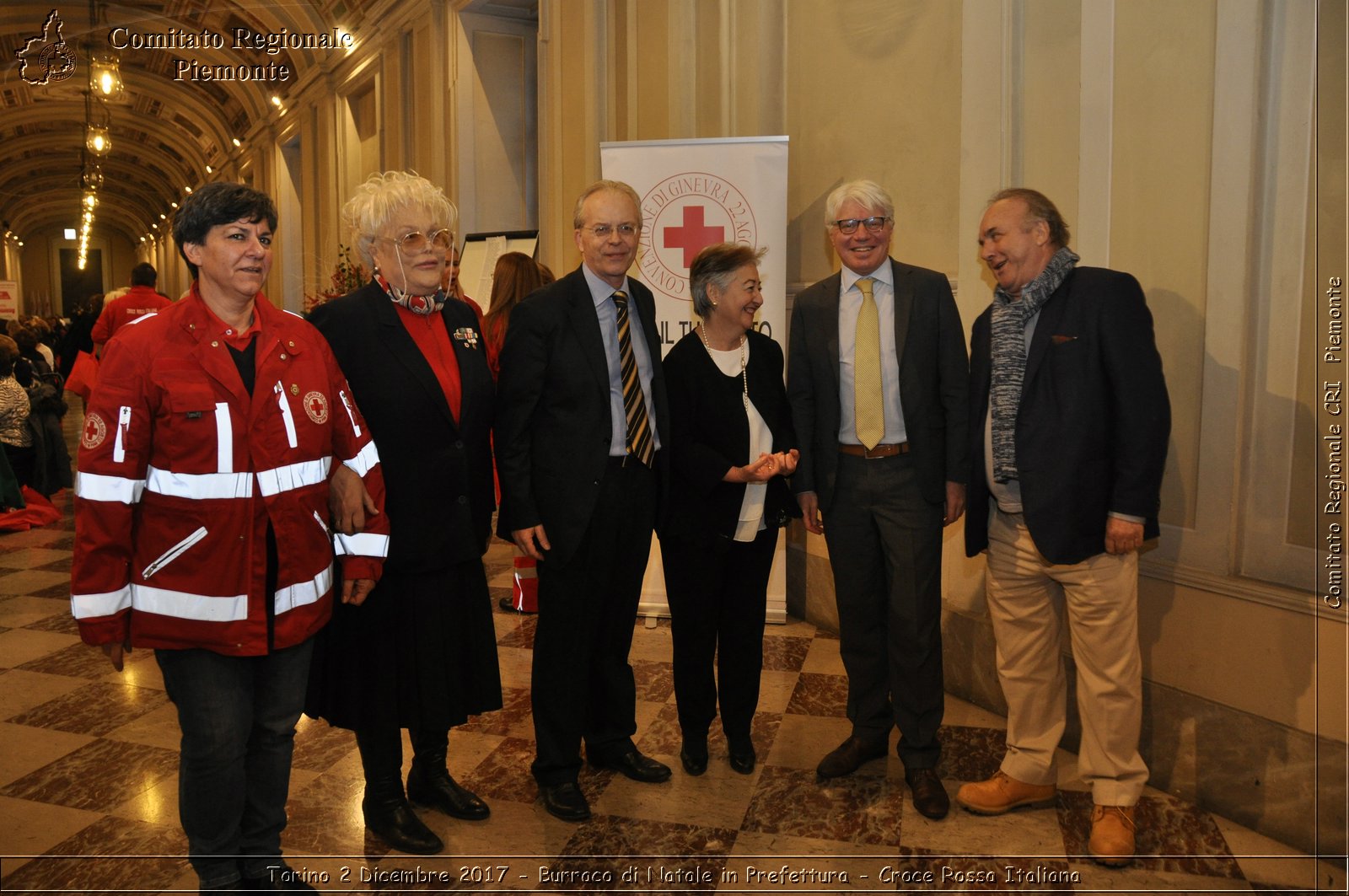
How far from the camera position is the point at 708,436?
8.63 ft

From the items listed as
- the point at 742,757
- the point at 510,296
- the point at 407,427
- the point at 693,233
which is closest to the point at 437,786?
the point at 742,757

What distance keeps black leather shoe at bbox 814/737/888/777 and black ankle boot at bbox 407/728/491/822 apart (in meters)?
0.97

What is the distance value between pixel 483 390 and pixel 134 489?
832 mm

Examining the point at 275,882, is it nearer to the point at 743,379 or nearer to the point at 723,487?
the point at 723,487

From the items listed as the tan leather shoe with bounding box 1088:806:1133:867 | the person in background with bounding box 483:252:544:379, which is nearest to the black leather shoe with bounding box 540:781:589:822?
the tan leather shoe with bounding box 1088:806:1133:867

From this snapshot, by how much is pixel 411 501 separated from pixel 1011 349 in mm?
1555

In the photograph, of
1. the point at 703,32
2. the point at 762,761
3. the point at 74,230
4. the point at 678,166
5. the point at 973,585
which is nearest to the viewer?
the point at 762,761

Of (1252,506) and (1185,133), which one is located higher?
(1185,133)

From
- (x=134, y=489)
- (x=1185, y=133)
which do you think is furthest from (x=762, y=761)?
(x=1185, y=133)

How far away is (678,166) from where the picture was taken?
165 inches

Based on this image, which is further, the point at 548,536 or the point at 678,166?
the point at 678,166

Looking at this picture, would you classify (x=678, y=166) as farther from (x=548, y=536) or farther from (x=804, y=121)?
(x=548, y=536)

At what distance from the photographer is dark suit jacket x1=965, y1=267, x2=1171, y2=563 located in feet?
7.41

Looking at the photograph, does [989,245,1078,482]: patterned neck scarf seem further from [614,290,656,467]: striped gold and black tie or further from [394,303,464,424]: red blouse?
[394,303,464,424]: red blouse
